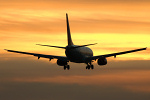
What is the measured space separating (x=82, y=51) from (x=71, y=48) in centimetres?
884

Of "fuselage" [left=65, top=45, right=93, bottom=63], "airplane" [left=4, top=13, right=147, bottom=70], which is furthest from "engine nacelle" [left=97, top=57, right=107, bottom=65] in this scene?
"fuselage" [left=65, top=45, right=93, bottom=63]

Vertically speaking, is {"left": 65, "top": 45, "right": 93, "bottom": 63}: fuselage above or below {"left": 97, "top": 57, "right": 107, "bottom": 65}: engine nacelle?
above

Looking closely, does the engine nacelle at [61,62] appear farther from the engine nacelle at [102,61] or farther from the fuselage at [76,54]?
the engine nacelle at [102,61]

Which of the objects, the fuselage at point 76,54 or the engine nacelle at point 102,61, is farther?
the engine nacelle at point 102,61

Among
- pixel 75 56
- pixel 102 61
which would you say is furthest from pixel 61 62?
pixel 102 61

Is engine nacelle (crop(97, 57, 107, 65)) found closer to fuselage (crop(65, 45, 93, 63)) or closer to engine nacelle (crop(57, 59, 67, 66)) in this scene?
fuselage (crop(65, 45, 93, 63))

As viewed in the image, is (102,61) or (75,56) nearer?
(75,56)

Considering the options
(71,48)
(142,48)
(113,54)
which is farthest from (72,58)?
(142,48)

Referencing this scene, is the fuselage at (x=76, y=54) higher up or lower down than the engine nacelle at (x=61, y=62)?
higher up

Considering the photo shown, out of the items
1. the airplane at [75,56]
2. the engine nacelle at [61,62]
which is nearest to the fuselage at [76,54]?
the airplane at [75,56]

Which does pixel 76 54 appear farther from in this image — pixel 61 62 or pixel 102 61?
pixel 102 61

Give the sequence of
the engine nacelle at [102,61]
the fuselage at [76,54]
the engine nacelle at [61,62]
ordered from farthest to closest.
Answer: the engine nacelle at [61,62]
the engine nacelle at [102,61]
the fuselage at [76,54]

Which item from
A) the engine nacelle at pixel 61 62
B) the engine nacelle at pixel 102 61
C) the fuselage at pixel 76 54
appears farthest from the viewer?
the engine nacelle at pixel 61 62

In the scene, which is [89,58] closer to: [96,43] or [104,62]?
[104,62]
